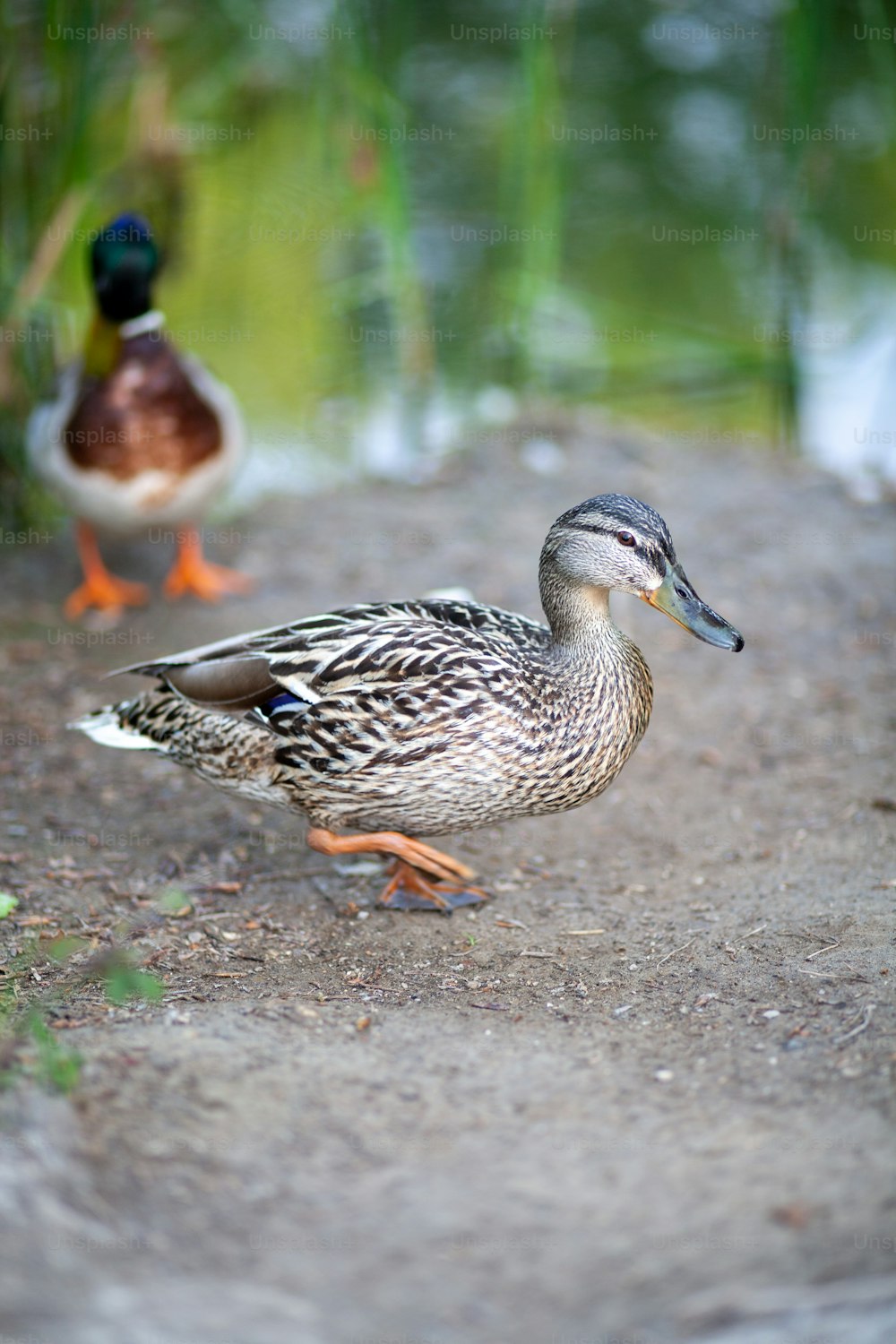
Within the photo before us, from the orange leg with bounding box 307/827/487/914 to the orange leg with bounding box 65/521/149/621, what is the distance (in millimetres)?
2647

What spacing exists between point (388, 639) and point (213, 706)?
1.87 feet

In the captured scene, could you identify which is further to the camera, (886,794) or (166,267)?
(166,267)

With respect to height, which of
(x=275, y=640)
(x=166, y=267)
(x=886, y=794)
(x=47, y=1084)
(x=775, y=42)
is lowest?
(x=886, y=794)

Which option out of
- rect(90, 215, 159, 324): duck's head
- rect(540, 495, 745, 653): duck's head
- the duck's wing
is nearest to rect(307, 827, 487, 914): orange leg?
the duck's wing

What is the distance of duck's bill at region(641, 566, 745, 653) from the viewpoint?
379cm

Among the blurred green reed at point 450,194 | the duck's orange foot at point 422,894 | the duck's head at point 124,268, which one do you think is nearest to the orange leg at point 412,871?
the duck's orange foot at point 422,894

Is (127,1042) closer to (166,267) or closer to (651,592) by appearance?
(651,592)

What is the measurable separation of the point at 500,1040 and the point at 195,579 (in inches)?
146

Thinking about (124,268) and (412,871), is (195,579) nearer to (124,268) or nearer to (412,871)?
(124,268)

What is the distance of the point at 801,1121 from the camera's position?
2758 millimetres

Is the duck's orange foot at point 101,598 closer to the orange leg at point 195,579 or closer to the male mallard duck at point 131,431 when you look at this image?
the male mallard duck at point 131,431

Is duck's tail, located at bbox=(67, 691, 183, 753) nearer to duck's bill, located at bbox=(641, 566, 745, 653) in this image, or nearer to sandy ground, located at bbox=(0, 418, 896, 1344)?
sandy ground, located at bbox=(0, 418, 896, 1344)

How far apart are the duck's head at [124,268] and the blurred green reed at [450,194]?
259 millimetres

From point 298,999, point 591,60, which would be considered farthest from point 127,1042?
point 591,60
